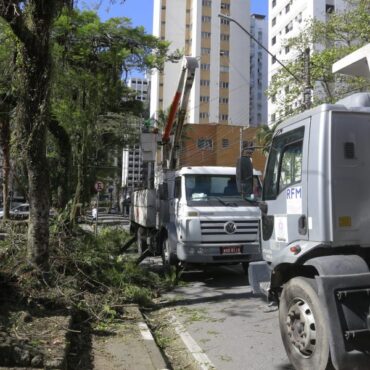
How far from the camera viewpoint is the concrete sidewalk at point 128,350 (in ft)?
19.4

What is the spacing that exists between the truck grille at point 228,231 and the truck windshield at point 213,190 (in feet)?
1.66

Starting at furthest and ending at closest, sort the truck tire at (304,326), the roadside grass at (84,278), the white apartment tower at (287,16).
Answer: the white apartment tower at (287,16)
the roadside grass at (84,278)
the truck tire at (304,326)

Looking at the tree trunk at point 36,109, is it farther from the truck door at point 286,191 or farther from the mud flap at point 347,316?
the mud flap at point 347,316

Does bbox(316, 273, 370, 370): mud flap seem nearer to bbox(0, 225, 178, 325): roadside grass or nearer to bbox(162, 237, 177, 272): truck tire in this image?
bbox(0, 225, 178, 325): roadside grass

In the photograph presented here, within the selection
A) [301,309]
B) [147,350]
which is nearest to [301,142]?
[301,309]

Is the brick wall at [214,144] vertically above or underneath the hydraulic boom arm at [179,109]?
above

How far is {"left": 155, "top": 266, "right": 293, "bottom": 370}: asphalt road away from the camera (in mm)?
6234

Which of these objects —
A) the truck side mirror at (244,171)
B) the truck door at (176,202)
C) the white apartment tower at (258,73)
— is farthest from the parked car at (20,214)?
the white apartment tower at (258,73)

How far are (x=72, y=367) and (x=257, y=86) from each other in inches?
4692

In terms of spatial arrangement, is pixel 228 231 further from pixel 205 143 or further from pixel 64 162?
pixel 205 143

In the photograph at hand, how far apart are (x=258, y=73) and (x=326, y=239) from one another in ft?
393

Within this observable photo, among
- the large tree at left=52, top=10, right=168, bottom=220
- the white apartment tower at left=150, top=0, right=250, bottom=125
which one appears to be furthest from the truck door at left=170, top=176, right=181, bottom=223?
the white apartment tower at left=150, top=0, right=250, bottom=125

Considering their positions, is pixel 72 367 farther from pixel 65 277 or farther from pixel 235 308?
pixel 235 308

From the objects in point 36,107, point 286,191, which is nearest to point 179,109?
point 36,107
